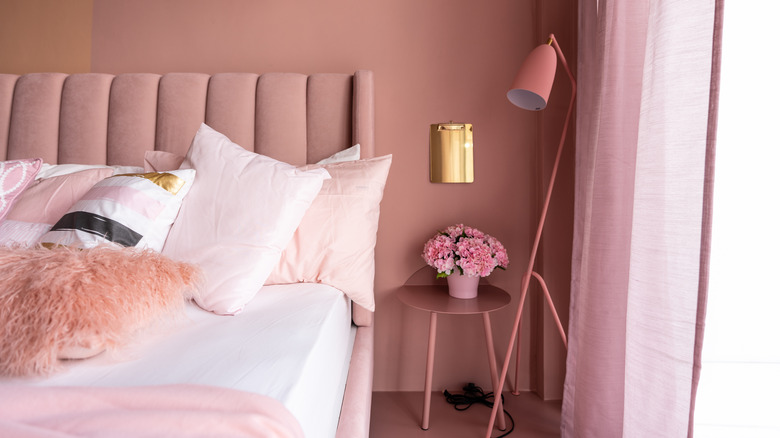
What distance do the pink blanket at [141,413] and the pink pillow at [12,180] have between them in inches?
36.0

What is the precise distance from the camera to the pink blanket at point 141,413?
0.48m

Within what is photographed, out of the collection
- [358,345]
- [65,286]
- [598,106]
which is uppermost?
[598,106]

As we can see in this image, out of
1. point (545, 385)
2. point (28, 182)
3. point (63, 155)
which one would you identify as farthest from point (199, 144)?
point (545, 385)

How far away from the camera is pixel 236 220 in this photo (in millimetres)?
1138

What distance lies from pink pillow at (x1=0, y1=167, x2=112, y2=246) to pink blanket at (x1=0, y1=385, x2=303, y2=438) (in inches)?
32.1

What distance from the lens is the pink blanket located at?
477 mm

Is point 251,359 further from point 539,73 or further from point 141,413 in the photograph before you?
point 539,73

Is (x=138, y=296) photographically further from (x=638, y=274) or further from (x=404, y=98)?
(x=404, y=98)

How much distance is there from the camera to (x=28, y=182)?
3.94 feet

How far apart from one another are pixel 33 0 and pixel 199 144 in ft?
4.93

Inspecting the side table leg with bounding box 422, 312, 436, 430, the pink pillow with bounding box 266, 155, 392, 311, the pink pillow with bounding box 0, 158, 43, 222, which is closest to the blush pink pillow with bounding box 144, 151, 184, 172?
the pink pillow with bounding box 0, 158, 43, 222

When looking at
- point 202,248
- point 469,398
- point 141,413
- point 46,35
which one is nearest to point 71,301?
Result: point 141,413

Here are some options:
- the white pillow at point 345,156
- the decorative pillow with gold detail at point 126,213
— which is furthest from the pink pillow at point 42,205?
the white pillow at point 345,156

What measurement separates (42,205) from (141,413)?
1061 mm
